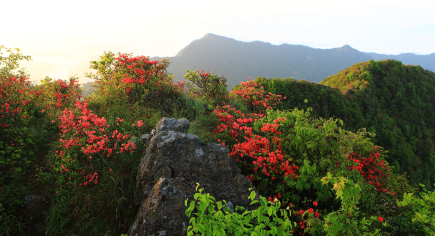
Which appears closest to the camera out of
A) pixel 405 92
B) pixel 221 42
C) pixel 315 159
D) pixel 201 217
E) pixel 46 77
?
pixel 201 217

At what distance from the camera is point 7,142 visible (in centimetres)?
499

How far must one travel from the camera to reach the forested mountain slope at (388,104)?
82.1 feet

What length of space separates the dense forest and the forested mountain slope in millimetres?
13764

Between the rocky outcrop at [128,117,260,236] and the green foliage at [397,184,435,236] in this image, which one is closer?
the green foliage at [397,184,435,236]

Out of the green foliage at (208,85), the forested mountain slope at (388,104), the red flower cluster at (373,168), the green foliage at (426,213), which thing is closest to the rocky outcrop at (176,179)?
the green foliage at (426,213)

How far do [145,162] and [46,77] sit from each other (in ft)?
22.2

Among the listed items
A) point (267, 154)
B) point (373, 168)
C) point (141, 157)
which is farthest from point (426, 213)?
point (373, 168)

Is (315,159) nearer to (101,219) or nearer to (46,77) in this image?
(101,219)

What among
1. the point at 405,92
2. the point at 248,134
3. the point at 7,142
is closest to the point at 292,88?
the point at 248,134

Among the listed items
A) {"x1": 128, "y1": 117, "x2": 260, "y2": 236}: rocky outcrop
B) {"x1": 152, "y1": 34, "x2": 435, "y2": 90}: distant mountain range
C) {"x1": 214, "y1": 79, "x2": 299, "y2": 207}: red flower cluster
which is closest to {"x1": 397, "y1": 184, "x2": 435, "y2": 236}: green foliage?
{"x1": 214, "y1": 79, "x2": 299, "y2": 207}: red flower cluster

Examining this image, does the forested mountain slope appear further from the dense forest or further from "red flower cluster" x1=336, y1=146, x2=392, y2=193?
the dense forest

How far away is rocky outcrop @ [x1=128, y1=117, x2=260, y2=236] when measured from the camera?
10.00ft

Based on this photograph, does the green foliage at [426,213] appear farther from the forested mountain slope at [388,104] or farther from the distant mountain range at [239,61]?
the distant mountain range at [239,61]

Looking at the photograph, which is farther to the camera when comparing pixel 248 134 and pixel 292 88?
pixel 292 88
